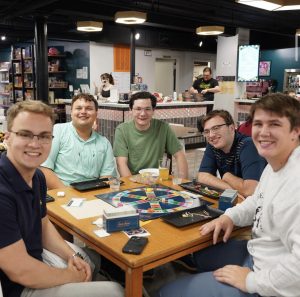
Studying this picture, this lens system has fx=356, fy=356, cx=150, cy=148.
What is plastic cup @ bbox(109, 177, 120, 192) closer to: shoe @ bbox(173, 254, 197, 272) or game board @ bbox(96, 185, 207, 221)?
game board @ bbox(96, 185, 207, 221)

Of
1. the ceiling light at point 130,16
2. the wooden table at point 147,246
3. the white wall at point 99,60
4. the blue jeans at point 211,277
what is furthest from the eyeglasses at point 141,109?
the white wall at point 99,60

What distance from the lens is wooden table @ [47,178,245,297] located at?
149 centimetres

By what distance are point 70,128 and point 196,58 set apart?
1050 centimetres

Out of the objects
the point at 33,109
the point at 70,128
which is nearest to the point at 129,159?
the point at 70,128

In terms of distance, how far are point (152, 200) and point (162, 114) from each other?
5102mm

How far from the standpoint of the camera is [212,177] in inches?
102

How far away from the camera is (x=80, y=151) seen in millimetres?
2797

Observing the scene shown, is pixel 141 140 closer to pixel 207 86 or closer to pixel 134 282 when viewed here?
pixel 134 282

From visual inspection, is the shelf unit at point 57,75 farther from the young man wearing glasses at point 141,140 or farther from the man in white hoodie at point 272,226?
the man in white hoodie at point 272,226

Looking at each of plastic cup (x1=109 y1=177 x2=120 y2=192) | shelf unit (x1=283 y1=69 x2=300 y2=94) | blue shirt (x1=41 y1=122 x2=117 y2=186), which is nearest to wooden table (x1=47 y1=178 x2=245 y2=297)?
plastic cup (x1=109 y1=177 x2=120 y2=192)

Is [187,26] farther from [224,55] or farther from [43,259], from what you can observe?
[43,259]

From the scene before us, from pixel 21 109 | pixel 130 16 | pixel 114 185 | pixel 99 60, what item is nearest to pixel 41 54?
pixel 130 16

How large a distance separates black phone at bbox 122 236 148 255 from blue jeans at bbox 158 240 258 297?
26 centimetres

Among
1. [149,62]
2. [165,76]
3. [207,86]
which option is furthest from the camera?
[165,76]
